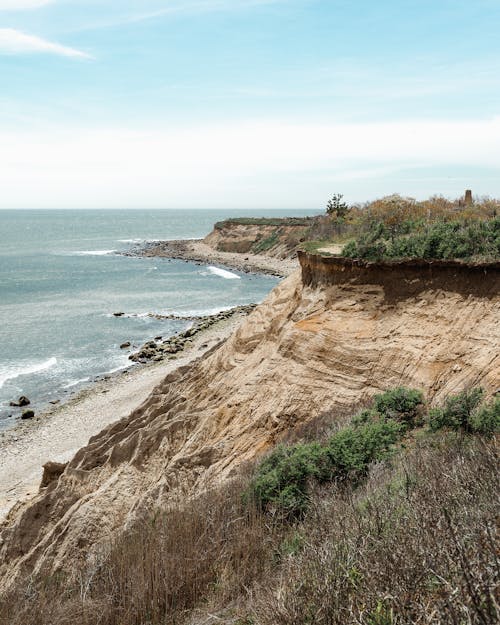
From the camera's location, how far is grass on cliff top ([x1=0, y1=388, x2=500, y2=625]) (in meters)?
3.81

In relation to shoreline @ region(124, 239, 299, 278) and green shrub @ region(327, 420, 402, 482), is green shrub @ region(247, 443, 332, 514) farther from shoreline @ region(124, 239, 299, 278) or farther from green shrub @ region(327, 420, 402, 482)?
shoreline @ region(124, 239, 299, 278)

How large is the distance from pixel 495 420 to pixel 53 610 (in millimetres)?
6661

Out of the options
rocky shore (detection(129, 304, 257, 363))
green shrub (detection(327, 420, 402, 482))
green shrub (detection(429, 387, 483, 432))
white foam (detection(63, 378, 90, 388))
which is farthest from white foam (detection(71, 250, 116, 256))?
green shrub (detection(429, 387, 483, 432))

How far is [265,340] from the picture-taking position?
17406mm

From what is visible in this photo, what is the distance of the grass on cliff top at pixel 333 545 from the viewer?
3.81m

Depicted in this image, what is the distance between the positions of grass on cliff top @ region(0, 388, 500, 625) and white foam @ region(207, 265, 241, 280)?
6061 centimetres

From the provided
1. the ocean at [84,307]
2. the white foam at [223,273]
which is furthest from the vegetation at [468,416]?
the white foam at [223,273]

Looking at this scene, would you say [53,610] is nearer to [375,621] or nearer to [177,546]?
[177,546]

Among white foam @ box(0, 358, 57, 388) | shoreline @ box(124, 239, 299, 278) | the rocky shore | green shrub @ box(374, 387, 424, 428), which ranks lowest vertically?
white foam @ box(0, 358, 57, 388)

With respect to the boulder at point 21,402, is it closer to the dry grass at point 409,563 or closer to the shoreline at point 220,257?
the dry grass at point 409,563

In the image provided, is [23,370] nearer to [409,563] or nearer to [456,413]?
[456,413]

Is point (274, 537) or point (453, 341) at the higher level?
point (453, 341)

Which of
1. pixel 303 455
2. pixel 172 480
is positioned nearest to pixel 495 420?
pixel 303 455

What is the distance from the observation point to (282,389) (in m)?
14.3
